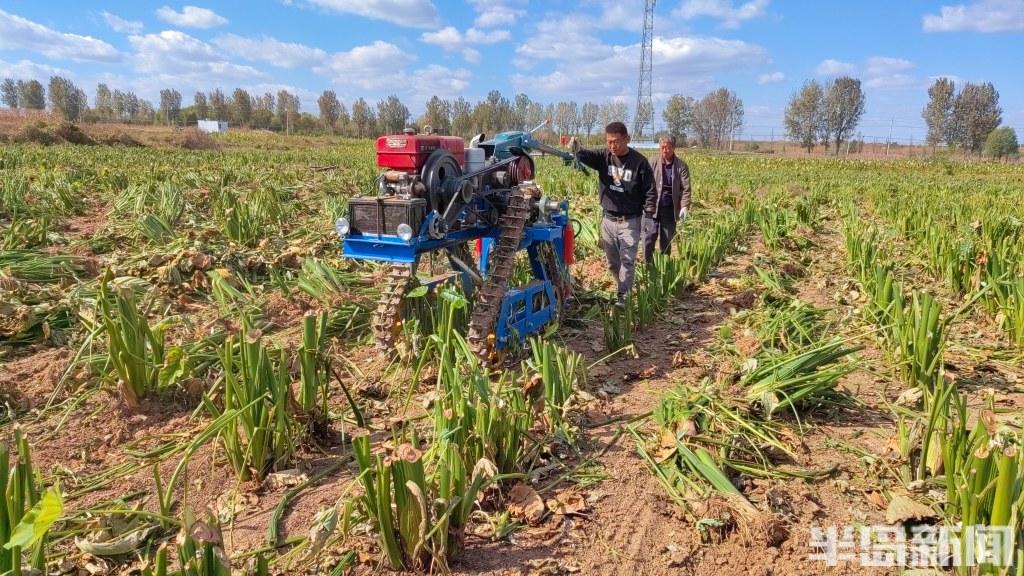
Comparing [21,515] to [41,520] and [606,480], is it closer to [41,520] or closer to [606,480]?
[41,520]

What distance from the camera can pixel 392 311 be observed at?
374cm

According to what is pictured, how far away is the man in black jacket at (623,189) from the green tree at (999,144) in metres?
64.8

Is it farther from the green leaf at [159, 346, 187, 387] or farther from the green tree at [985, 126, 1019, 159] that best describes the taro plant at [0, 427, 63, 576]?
the green tree at [985, 126, 1019, 159]

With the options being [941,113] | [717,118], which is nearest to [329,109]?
[717,118]

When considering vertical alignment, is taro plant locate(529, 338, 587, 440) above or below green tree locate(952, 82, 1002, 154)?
below

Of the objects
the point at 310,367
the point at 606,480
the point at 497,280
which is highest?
the point at 497,280

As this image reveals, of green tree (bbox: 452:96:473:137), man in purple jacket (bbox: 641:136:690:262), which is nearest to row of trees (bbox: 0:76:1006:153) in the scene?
green tree (bbox: 452:96:473:137)

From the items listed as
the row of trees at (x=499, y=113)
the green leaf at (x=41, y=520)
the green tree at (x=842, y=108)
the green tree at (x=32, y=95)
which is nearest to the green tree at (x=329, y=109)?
the row of trees at (x=499, y=113)

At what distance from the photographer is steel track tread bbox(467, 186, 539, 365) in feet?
11.8

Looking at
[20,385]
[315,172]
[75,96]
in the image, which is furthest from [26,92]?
[20,385]

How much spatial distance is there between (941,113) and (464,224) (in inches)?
2777

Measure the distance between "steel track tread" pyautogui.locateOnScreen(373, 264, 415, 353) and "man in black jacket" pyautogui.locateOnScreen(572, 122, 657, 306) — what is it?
2.07m

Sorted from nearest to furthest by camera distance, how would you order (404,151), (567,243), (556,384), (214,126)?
(556,384)
(404,151)
(567,243)
(214,126)

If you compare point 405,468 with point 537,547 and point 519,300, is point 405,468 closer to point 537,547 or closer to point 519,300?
point 537,547
